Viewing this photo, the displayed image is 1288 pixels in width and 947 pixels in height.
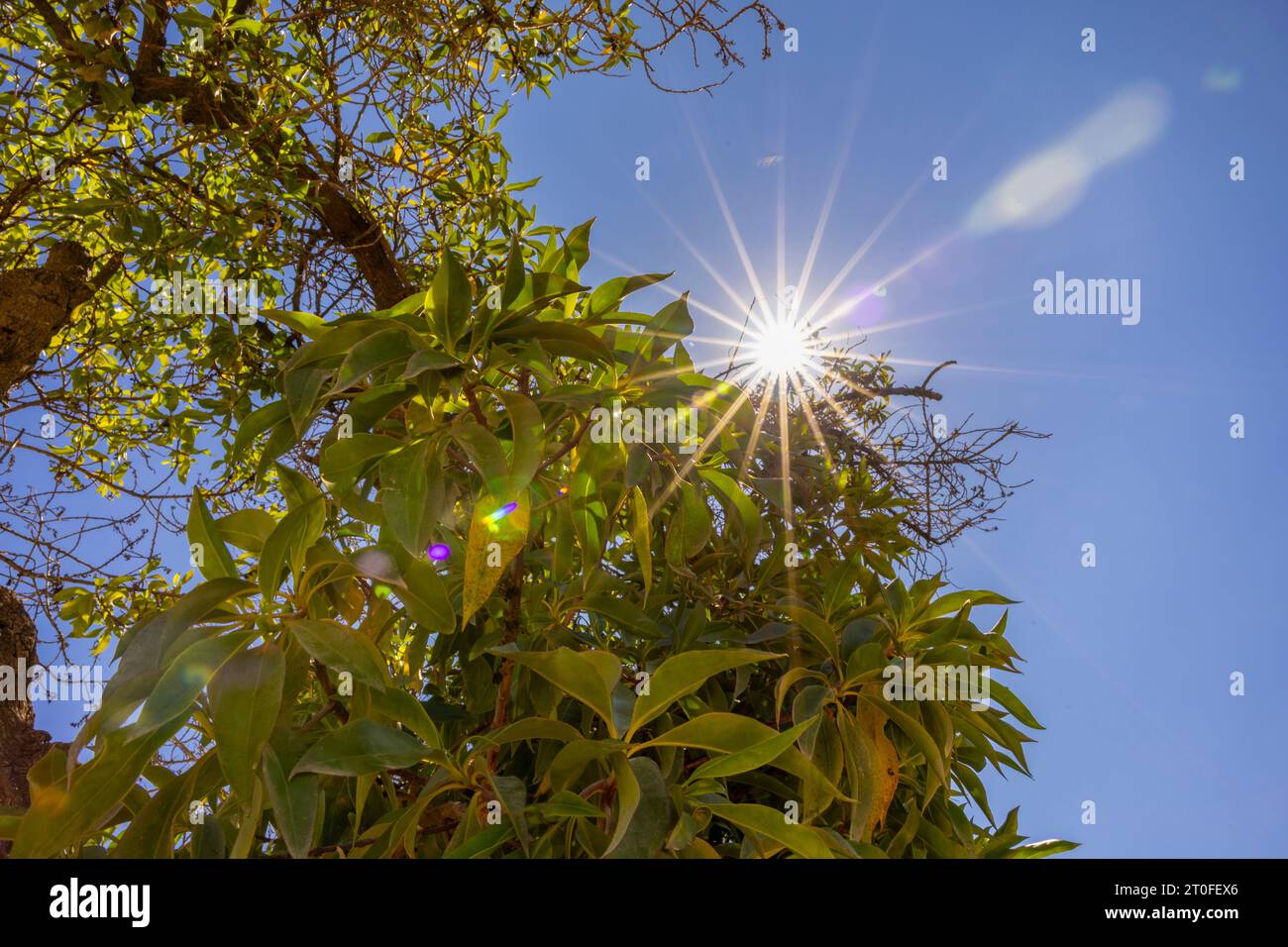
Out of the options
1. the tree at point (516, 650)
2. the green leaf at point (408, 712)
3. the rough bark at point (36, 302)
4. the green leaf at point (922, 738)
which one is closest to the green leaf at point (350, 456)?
the tree at point (516, 650)

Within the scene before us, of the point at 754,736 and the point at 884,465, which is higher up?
the point at 884,465

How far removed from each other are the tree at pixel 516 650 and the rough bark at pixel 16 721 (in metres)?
1.20

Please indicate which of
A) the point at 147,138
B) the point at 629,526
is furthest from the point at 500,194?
the point at 629,526

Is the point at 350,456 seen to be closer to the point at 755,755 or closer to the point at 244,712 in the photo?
the point at 244,712

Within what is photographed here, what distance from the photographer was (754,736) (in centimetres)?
73

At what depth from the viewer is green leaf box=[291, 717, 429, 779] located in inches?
27.3

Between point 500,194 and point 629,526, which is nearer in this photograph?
point 629,526

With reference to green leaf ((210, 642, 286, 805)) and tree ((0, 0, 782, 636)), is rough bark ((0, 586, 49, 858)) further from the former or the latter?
green leaf ((210, 642, 286, 805))

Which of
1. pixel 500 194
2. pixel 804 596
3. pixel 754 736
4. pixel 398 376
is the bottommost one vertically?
pixel 754 736

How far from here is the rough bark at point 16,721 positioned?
185 centimetres

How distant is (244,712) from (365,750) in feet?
0.35
